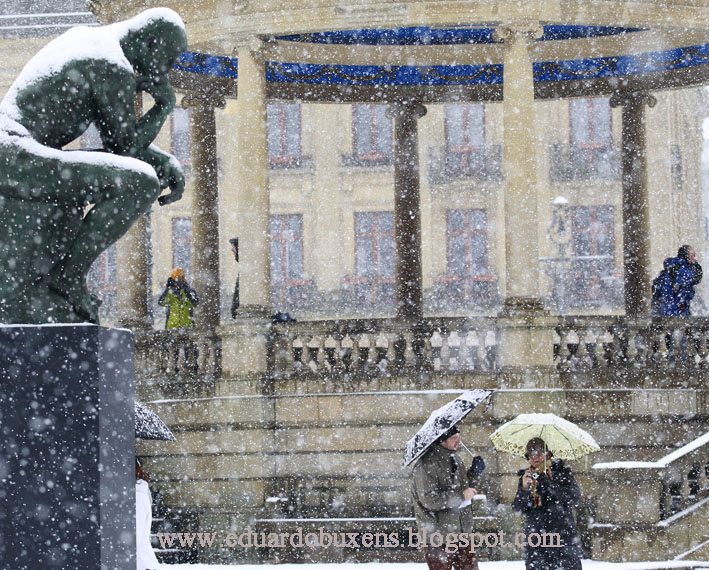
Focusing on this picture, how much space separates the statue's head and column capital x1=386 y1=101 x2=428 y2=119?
16.9 m

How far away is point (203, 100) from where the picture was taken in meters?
22.7

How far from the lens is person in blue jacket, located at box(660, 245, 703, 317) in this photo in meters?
19.5

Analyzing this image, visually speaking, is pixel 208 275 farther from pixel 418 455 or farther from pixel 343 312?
pixel 343 312

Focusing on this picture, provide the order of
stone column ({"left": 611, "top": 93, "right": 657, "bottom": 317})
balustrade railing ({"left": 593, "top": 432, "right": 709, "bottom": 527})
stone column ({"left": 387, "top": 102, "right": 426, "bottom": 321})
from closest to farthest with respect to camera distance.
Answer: balustrade railing ({"left": 593, "top": 432, "right": 709, "bottom": 527}) < stone column ({"left": 611, "top": 93, "right": 657, "bottom": 317}) < stone column ({"left": 387, "top": 102, "right": 426, "bottom": 321})

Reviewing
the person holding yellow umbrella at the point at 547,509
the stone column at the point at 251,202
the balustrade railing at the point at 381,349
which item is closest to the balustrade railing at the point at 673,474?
the person holding yellow umbrella at the point at 547,509

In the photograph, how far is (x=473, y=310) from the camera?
1781 inches

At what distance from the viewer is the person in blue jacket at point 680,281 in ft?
64.0

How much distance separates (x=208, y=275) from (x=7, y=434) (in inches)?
674

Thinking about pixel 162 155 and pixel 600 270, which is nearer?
pixel 162 155

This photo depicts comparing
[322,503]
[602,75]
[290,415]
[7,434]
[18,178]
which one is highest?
[602,75]

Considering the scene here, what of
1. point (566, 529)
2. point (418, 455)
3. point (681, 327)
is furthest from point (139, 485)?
point (681, 327)

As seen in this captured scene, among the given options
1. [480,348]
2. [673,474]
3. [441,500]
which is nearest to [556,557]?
[441,500]

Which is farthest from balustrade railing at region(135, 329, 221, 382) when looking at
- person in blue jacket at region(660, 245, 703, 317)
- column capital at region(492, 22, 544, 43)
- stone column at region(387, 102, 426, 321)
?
person in blue jacket at region(660, 245, 703, 317)

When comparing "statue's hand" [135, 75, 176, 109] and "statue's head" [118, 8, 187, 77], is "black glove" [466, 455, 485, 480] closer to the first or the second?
"statue's hand" [135, 75, 176, 109]
